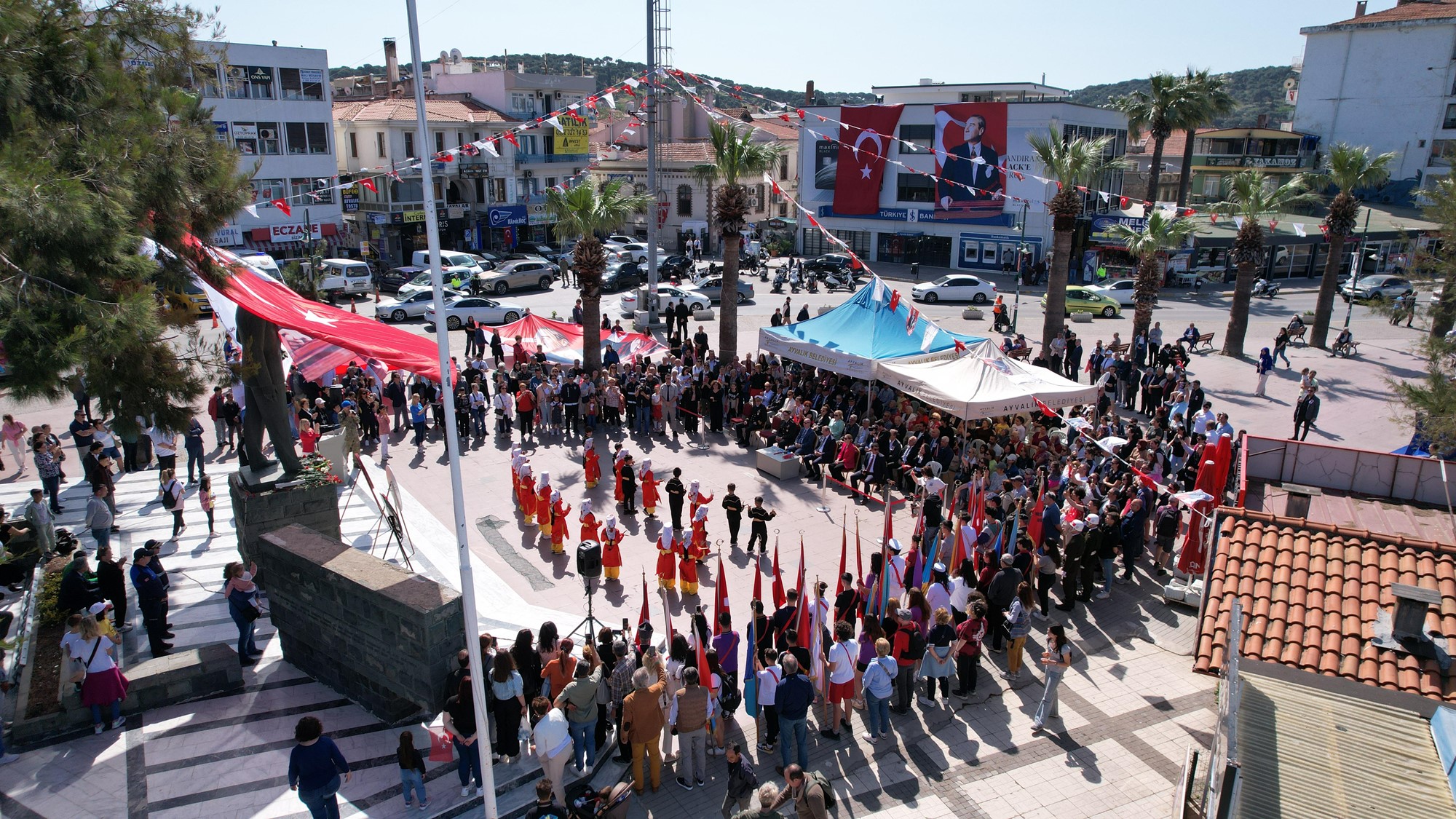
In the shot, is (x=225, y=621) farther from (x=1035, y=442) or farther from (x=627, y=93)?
(x=627, y=93)

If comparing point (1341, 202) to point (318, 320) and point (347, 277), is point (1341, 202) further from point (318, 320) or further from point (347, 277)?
point (347, 277)

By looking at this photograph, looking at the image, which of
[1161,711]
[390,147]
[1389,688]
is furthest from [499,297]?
[1389,688]

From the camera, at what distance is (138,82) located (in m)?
10.7

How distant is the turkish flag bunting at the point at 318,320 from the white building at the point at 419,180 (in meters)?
32.2

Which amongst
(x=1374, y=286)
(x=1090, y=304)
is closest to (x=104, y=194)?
(x=1090, y=304)

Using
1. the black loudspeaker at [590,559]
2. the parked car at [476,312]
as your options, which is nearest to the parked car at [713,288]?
the parked car at [476,312]

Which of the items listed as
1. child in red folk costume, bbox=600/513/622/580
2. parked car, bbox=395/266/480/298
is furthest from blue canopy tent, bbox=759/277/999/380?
parked car, bbox=395/266/480/298

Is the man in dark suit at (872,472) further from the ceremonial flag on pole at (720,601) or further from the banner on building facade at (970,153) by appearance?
the banner on building facade at (970,153)

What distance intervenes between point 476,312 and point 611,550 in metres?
20.8

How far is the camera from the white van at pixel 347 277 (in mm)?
36188

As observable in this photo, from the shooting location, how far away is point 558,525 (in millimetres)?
14039

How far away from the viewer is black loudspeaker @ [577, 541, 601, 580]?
11305mm

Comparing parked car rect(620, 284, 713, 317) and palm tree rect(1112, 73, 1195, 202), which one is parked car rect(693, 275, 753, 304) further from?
palm tree rect(1112, 73, 1195, 202)

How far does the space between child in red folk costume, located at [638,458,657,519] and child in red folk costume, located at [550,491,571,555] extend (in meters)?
1.59
